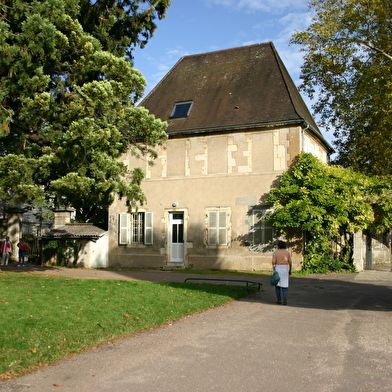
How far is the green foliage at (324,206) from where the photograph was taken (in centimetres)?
1783

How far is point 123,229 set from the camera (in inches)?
861

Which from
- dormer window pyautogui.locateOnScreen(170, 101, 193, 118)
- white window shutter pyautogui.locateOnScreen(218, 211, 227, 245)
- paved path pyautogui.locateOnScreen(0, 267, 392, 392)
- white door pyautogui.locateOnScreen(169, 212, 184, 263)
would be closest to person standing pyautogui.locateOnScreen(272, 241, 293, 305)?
paved path pyautogui.locateOnScreen(0, 267, 392, 392)

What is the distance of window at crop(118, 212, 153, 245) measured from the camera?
21.3m

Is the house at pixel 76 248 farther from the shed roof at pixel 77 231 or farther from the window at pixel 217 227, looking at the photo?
the window at pixel 217 227

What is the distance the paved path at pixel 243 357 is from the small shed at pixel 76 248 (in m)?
13.3

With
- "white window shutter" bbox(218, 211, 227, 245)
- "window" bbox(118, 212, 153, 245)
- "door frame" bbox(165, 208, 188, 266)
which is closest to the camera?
"white window shutter" bbox(218, 211, 227, 245)

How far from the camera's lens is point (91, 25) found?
14070 millimetres

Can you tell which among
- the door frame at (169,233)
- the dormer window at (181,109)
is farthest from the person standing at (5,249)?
the dormer window at (181,109)

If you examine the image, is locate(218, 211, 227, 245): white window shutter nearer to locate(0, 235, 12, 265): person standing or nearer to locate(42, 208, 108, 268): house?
locate(42, 208, 108, 268): house

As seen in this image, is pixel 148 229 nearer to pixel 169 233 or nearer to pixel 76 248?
pixel 169 233

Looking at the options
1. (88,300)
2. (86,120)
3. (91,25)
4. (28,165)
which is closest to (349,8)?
(91,25)

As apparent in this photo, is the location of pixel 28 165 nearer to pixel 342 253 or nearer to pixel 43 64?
pixel 43 64

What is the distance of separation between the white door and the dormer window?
459 cm

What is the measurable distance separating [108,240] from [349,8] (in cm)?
1409
